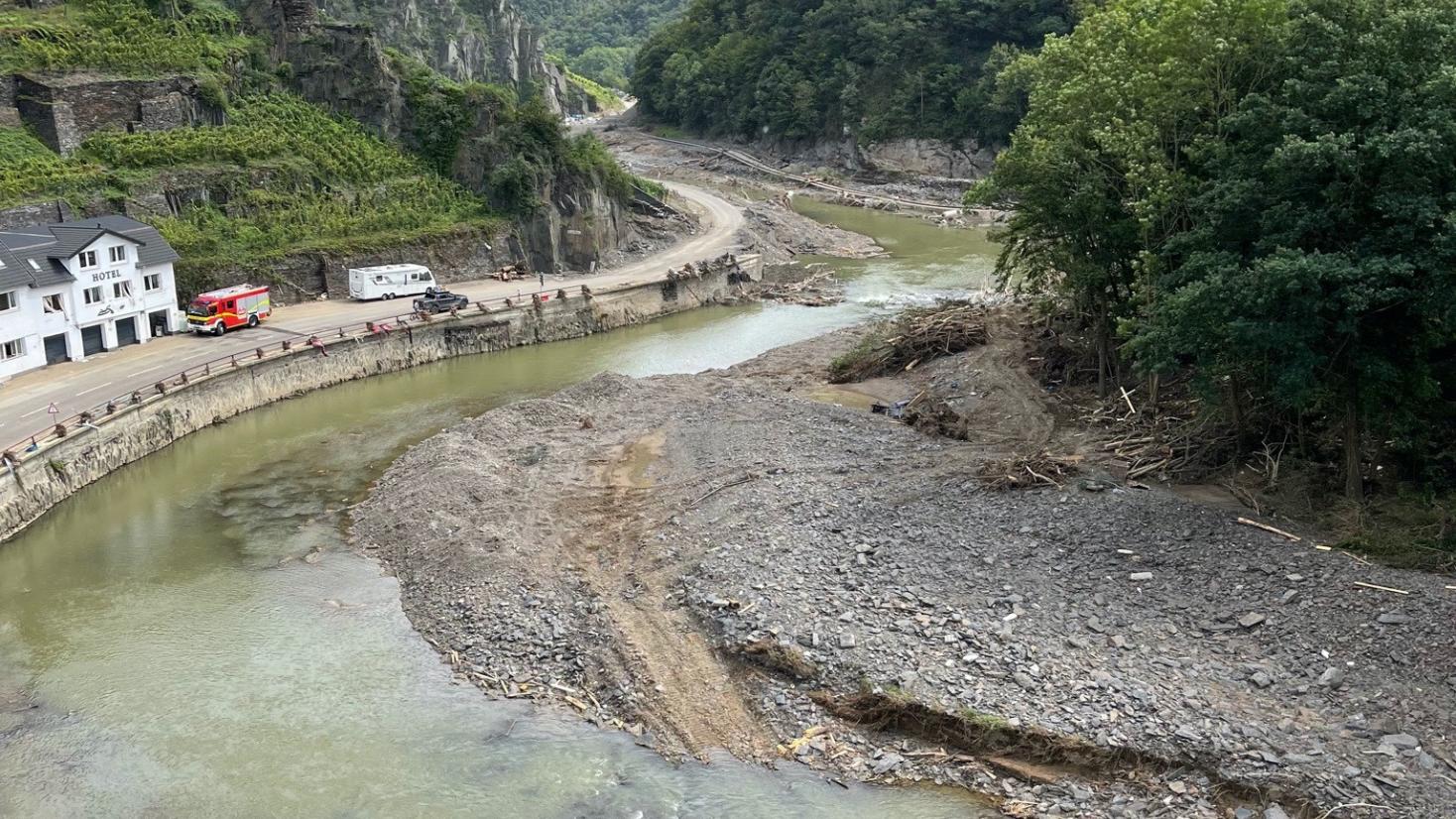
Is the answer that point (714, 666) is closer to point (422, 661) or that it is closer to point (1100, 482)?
point (422, 661)

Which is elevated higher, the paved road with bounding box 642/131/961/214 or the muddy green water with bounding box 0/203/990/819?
the paved road with bounding box 642/131/961/214

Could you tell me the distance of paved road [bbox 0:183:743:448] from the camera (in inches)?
1618

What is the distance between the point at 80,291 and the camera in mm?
46531

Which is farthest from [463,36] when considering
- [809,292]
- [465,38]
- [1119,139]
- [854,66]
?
[1119,139]

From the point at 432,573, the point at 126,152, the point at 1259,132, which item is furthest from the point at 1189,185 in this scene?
the point at 126,152

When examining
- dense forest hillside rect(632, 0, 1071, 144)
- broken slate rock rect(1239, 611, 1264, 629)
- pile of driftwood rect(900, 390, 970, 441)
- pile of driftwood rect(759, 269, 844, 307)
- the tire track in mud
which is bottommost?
the tire track in mud

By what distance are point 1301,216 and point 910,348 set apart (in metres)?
22.7

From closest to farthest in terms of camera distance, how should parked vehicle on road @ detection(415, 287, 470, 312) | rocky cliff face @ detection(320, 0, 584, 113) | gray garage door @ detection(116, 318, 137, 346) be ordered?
1. gray garage door @ detection(116, 318, 137, 346)
2. parked vehicle on road @ detection(415, 287, 470, 312)
3. rocky cliff face @ detection(320, 0, 584, 113)

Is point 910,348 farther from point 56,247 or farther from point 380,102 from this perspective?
point 380,102

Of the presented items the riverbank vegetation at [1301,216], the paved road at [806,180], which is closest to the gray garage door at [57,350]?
the riverbank vegetation at [1301,216]

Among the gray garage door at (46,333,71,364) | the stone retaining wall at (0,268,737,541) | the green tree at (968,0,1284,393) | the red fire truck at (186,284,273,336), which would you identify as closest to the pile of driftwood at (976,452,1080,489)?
the green tree at (968,0,1284,393)

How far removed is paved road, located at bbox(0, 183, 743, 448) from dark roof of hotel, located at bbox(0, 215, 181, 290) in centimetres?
354

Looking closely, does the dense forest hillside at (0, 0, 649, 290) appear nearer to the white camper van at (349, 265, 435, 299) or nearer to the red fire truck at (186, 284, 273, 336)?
the white camper van at (349, 265, 435, 299)

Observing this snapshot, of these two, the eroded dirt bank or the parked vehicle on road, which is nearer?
the eroded dirt bank
